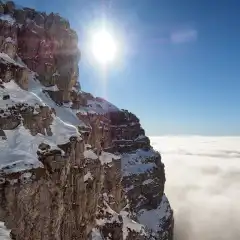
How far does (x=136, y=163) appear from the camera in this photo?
5817 inches

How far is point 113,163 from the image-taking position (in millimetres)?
98688

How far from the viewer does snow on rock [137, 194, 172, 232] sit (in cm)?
13262

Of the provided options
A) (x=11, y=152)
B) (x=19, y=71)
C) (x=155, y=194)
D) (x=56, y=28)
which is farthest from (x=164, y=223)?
(x=11, y=152)

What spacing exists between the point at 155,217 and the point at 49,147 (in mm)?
95403

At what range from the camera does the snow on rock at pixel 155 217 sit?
13262 centimetres

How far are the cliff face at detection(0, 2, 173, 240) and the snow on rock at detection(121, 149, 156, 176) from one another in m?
17.7

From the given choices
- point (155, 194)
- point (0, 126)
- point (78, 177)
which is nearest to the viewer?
point (0, 126)

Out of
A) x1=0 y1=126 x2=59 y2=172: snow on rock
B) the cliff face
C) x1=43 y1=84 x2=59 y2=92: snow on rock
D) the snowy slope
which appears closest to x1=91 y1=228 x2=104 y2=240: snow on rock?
the cliff face

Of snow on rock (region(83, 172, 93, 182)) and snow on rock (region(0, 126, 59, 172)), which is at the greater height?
snow on rock (region(0, 126, 59, 172))

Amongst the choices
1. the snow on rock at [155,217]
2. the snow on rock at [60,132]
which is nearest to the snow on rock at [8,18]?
the snow on rock at [60,132]

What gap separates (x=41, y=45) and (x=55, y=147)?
3882 cm

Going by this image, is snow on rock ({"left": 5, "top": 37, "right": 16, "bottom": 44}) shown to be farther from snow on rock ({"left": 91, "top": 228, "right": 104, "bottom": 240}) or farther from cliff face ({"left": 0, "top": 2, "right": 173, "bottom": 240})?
snow on rock ({"left": 91, "top": 228, "right": 104, "bottom": 240})

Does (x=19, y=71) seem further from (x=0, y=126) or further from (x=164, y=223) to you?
(x=164, y=223)

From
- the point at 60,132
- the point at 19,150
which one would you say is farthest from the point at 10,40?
the point at 19,150
